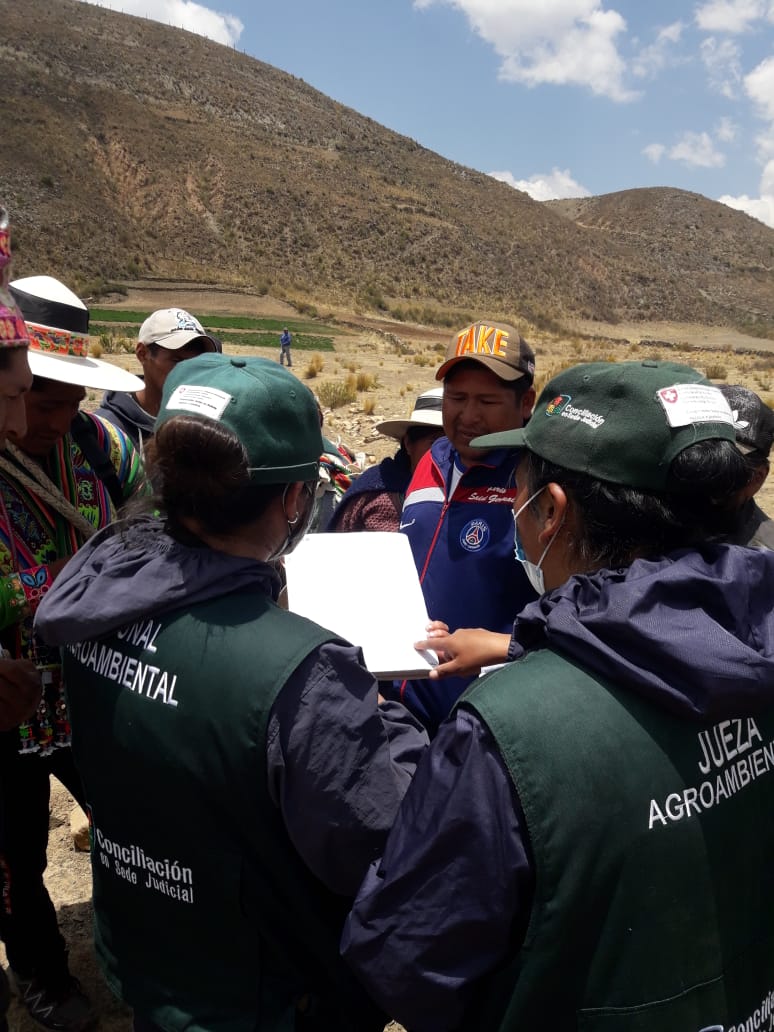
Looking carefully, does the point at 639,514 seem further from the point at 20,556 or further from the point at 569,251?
the point at 569,251

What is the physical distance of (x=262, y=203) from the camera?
216 ft

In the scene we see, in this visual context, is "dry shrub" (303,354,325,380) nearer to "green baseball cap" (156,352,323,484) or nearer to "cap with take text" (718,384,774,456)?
"cap with take text" (718,384,774,456)

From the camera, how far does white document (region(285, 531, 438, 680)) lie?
1.91 metres

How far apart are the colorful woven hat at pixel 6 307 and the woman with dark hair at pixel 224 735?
0.98 feet

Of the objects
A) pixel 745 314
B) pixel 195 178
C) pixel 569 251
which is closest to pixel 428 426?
pixel 195 178

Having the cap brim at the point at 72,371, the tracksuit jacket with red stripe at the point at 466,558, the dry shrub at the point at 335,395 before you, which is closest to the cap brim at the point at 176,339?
the cap brim at the point at 72,371

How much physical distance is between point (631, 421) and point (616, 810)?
0.64 meters

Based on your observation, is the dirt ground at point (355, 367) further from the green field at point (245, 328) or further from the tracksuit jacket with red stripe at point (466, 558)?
the tracksuit jacket with red stripe at point (466, 558)

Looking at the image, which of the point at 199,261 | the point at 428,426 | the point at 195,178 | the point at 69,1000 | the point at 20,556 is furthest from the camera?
the point at 195,178

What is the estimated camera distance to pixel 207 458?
4.92 feet

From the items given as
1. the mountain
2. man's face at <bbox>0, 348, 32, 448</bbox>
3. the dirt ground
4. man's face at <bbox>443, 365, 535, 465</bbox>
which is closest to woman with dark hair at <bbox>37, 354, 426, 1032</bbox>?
man's face at <bbox>0, 348, 32, 448</bbox>

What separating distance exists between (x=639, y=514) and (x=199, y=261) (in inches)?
2479

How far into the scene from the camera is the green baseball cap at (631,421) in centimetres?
134

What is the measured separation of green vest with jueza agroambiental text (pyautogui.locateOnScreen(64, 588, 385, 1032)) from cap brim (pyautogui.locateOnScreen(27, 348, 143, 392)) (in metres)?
1.16
